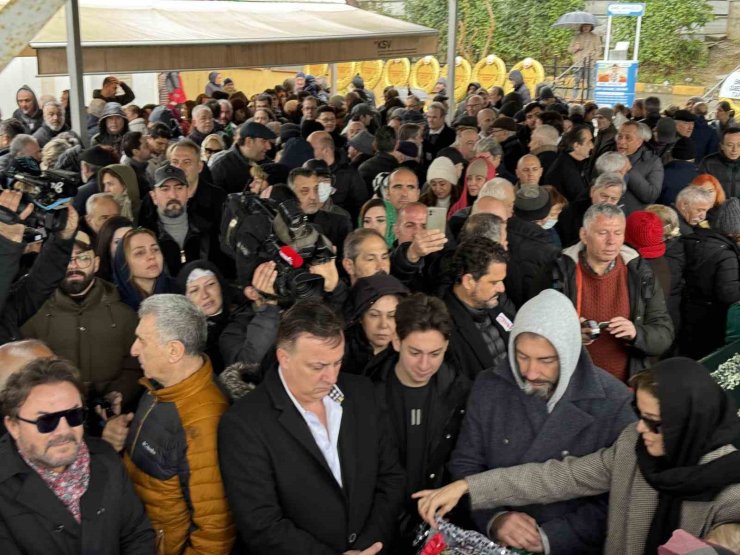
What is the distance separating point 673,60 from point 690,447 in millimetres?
27500

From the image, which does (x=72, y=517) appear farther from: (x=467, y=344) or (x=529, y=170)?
(x=529, y=170)

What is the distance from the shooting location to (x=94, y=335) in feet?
12.6

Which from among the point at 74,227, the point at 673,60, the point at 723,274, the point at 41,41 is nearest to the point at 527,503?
the point at 74,227

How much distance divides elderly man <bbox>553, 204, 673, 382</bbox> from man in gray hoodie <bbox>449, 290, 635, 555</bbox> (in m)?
1.18

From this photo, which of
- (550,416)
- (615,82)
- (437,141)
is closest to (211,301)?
(550,416)

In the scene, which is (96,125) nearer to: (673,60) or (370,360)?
(370,360)

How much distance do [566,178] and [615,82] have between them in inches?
585

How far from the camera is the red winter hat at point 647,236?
4.63 m

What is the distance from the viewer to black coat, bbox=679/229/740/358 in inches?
201

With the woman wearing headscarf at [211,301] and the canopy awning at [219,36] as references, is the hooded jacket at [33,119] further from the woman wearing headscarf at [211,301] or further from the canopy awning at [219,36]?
the woman wearing headscarf at [211,301]

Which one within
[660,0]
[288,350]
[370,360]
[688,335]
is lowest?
[688,335]

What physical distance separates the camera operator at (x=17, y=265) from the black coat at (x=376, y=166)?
427 centimetres

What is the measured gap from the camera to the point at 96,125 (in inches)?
383

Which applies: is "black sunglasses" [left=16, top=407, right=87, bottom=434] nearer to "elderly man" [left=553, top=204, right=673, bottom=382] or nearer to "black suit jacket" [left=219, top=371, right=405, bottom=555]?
"black suit jacket" [left=219, top=371, right=405, bottom=555]
